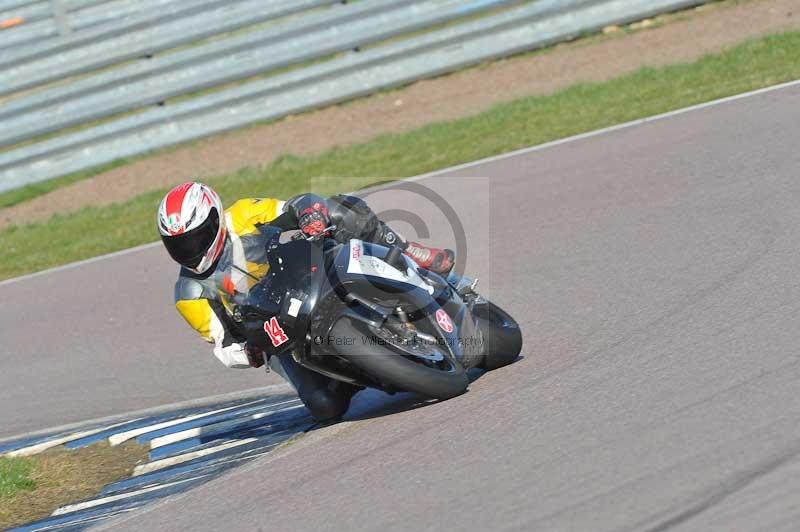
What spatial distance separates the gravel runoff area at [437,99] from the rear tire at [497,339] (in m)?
7.66

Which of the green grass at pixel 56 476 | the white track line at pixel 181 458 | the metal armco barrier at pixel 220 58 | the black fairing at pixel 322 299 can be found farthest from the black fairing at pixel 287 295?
the metal armco barrier at pixel 220 58

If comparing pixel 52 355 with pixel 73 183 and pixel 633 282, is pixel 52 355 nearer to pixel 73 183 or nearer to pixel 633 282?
pixel 633 282

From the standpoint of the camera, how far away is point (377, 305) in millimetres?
5617

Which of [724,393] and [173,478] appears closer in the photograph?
[724,393]

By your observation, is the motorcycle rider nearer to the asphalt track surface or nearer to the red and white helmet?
the red and white helmet

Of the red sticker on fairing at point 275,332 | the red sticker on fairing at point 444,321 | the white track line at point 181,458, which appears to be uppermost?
the red sticker on fairing at point 275,332

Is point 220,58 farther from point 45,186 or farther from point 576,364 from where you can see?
point 576,364

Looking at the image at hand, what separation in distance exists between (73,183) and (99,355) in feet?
20.3

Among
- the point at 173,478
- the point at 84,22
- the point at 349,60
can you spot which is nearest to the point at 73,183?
the point at 84,22

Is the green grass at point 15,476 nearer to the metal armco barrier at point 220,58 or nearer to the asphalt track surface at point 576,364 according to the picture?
the asphalt track surface at point 576,364

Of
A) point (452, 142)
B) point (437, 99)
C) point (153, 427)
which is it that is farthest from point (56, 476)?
point (437, 99)

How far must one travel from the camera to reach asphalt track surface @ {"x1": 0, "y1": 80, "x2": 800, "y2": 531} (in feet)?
14.3

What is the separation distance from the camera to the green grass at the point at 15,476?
253 inches

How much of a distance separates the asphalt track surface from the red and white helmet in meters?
1.11
